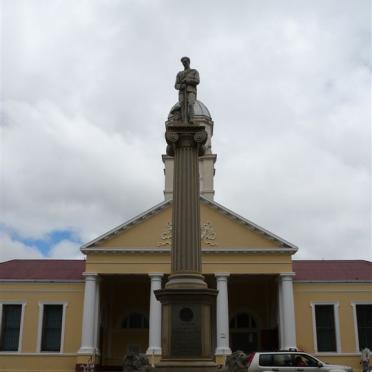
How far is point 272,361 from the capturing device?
17297 millimetres

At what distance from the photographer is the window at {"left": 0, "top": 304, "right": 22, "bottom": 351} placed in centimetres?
3441

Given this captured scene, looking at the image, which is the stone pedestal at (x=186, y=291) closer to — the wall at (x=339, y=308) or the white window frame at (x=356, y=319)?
the wall at (x=339, y=308)

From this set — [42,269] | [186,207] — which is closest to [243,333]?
[42,269]

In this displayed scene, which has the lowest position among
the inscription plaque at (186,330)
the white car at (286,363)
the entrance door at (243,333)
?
the white car at (286,363)

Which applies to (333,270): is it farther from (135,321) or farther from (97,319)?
(97,319)

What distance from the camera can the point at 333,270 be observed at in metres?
37.4

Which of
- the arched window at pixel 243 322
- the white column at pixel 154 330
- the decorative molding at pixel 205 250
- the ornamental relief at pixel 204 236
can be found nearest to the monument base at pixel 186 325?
the white column at pixel 154 330

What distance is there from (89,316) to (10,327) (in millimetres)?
5671

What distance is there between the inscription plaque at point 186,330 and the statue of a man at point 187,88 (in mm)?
5217

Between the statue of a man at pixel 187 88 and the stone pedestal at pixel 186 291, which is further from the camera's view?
the statue of a man at pixel 187 88

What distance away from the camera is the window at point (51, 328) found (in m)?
34.4

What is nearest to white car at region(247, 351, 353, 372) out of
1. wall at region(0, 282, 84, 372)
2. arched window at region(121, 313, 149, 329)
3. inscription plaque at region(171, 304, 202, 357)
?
inscription plaque at region(171, 304, 202, 357)

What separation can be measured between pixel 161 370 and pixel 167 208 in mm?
22450

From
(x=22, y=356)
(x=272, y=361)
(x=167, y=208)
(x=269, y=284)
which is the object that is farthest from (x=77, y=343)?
(x=272, y=361)
